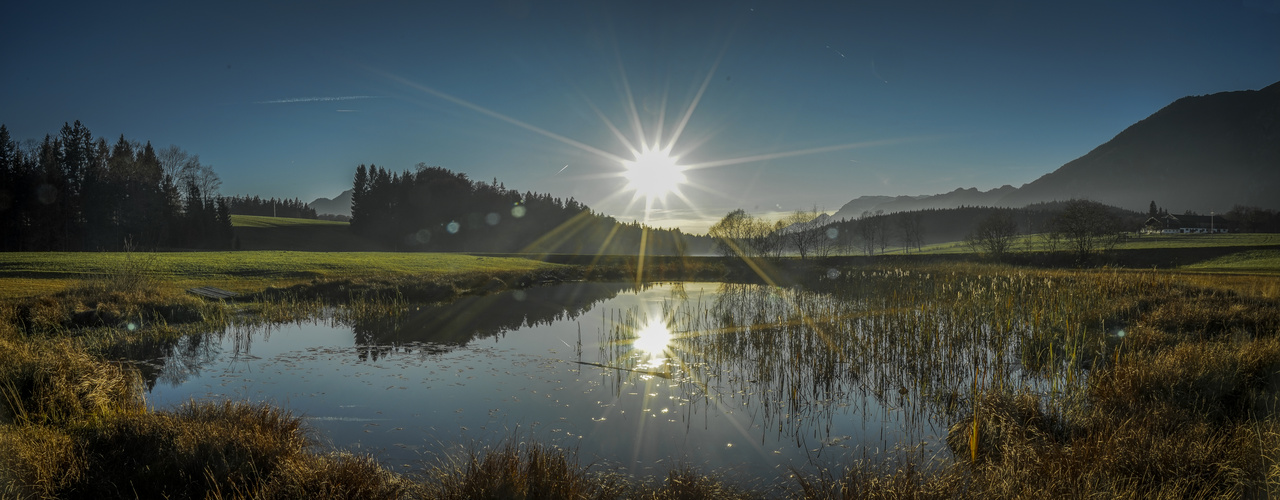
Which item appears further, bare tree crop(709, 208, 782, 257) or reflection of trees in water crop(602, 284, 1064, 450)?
bare tree crop(709, 208, 782, 257)

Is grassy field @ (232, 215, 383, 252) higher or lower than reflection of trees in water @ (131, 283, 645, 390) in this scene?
higher

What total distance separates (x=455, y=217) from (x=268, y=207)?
236ft

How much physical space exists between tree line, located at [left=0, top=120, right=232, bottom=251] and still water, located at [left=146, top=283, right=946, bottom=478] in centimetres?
6505

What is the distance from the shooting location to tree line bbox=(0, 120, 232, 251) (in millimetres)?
55875

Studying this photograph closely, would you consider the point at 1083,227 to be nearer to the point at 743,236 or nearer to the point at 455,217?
the point at 743,236

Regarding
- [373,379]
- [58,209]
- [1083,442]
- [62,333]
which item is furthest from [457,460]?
[58,209]

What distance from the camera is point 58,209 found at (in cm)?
5844

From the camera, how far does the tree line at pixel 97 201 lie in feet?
183

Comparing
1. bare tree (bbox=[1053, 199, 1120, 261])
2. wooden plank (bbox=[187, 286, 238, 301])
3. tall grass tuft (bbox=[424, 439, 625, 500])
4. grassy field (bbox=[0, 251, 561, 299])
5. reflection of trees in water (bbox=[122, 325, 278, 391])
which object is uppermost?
bare tree (bbox=[1053, 199, 1120, 261])

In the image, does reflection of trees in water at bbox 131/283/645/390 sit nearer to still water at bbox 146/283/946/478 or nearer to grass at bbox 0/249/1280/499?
still water at bbox 146/283/946/478

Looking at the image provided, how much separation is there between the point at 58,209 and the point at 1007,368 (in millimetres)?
85303

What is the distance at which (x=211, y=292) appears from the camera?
22.2 metres

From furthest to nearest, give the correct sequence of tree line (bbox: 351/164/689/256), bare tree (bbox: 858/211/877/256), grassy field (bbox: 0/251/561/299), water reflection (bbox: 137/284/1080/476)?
bare tree (bbox: 858/211/877/256) → tree line (bbox: 351/164/689/256) → grassy field (bbox: 0/251/561/299) → water reflection (bbox: 137/284/1080/476)

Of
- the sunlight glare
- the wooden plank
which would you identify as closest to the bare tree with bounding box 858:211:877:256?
the sunlight glare
